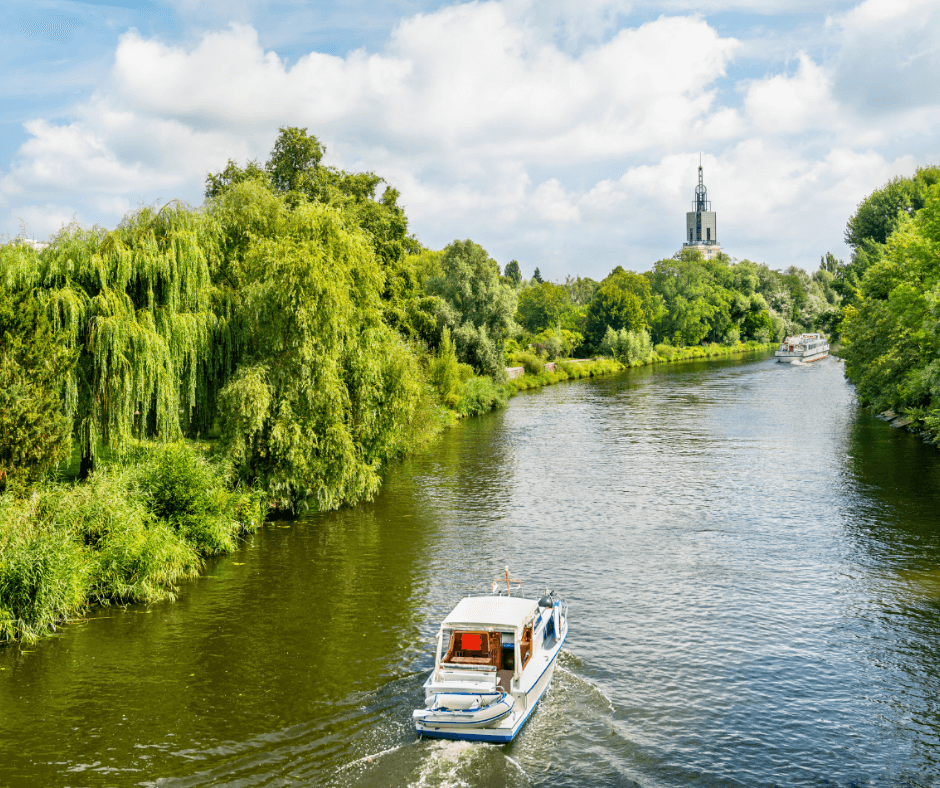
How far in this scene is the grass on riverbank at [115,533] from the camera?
20.4m

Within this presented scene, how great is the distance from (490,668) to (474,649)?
33.8 inches

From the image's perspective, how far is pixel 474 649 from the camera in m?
17.9

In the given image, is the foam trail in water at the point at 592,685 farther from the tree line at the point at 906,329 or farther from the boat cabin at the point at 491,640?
the tree line at the point at 906,329

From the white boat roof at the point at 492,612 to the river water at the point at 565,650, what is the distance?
6.34 ft

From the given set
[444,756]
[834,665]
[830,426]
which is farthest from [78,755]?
[830,426]

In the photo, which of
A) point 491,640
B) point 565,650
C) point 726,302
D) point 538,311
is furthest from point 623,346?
point 491,640

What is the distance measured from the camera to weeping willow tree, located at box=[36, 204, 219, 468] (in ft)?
86.7

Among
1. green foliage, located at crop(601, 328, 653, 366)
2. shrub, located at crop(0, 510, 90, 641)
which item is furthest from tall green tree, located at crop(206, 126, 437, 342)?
green foliage, located at crop(601, 328, 653, 366)

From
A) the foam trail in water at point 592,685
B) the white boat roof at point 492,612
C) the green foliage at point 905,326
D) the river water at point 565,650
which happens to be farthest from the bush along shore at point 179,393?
the green foliage at point 905,326

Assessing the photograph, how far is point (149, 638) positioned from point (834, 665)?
17786 mm

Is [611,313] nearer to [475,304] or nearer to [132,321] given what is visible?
[475,304]

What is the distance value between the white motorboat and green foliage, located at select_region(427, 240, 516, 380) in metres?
53.2

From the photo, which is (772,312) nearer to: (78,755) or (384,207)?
(384,207)

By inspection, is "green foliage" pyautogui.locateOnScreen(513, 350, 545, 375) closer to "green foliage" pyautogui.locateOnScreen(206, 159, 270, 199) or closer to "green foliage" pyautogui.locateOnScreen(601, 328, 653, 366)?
"green foliage" pyautogui.locateOnScreen(601, 328, 653, 366)
